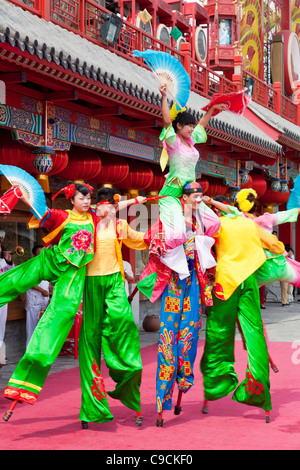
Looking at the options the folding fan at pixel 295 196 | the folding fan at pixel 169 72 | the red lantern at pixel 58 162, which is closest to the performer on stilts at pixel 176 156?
the folding fan at pixel 169 72

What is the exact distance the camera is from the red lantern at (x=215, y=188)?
540 inches

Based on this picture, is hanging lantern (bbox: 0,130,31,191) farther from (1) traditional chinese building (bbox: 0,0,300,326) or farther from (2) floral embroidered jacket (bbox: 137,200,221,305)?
(2) floral embroidered jacket (bbox: 137,200,221,305)

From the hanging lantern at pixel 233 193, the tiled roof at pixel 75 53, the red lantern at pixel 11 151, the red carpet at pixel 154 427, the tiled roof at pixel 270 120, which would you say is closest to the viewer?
the red carpet at pixel 154 427

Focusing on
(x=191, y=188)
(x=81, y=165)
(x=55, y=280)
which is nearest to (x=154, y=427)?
(x=55, y=280)

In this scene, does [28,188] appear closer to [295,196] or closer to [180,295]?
[180,295]

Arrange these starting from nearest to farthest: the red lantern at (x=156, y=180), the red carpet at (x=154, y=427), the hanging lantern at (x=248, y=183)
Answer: the red carpet at (x=154, y=427) < the red lantern at (x=156, y=180) < the hanging lantern at (x=248, y=183)

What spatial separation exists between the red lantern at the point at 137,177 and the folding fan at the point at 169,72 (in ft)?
15.6

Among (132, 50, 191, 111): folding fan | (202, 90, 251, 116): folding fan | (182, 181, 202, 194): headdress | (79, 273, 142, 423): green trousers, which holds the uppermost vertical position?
(132, 50, 191, 111): folding fan

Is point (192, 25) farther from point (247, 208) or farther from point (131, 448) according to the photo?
point (131, 448)

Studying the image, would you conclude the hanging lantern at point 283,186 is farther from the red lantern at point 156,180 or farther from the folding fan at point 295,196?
the folding fan at point 295,196

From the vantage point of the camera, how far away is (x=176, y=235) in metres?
5.21

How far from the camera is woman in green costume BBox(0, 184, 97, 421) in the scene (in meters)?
4.90

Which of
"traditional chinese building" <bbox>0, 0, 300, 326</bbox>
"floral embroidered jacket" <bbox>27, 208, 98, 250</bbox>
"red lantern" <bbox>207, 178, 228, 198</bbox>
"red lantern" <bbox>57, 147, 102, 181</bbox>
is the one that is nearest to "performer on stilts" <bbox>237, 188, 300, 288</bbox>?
"floral embroidered jacket" <bbox>27, 208, 98, 250</bbox>

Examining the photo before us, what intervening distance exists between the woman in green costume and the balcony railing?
12.6ft
